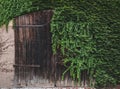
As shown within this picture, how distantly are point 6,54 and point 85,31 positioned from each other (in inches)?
81.9

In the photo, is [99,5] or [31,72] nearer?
[99,5]

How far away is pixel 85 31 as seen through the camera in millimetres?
6316

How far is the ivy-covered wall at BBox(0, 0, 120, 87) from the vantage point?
622 centimetres

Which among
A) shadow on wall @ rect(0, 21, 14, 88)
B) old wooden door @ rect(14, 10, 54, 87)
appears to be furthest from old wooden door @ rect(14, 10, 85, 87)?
shadow on wall @ rect(0, 21, 14, 88)

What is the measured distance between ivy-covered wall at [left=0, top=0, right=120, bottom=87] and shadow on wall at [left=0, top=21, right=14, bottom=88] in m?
0.31

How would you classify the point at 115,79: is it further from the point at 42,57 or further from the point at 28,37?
the point at 28,37

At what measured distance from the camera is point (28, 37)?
6.54 meters

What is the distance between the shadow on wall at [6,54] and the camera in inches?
258

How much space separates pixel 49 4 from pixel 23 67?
172 centimetres

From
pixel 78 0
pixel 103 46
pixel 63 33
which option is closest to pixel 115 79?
pixel 103 46

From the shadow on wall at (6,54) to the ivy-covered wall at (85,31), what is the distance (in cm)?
31

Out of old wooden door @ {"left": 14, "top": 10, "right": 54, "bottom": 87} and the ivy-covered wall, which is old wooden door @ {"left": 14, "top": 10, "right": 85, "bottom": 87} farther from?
the ivy-covered wall

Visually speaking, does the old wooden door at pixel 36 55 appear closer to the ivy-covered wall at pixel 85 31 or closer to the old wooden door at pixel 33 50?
the old wooden door at pixel 33 50

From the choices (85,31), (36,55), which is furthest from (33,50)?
(85,31)
